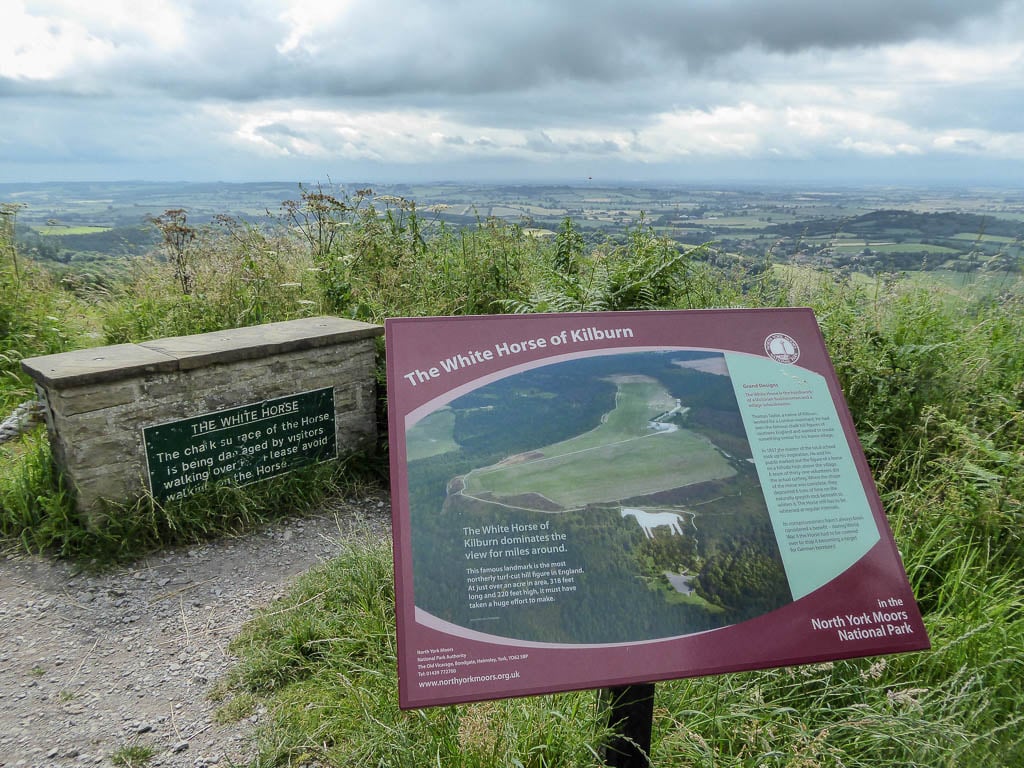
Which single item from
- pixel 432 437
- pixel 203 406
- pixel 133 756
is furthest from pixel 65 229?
pixel 432 437

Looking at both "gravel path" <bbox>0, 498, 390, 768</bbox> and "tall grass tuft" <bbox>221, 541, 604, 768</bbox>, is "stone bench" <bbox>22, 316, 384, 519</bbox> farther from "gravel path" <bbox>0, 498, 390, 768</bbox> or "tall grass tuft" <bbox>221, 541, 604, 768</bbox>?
"tall grass tuft" <bbox>221, 541, 604, 768</bbox>

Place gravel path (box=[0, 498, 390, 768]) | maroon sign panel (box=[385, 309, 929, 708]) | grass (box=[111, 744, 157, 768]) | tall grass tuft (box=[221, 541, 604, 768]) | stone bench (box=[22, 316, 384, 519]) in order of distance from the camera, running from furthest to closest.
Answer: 1. stone bench (box=[22, 316, 384, 519])
2. gravel path (box=[0, 498, 390, 768])
3. grass (box=[111, 744, 157, 768])
4. tall grass tuft (box=[221, 541, 604, 768])
5. maroon sign panel (box=[385, 309, 929, 708])

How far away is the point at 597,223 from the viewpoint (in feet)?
24.7

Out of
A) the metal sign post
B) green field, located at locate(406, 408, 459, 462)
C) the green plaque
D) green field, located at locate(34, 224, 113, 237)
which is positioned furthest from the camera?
green field, located at locate(34, 224, 113, 237)

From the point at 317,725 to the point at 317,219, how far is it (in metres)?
5.54

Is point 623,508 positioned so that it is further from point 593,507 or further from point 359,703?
point 359,703

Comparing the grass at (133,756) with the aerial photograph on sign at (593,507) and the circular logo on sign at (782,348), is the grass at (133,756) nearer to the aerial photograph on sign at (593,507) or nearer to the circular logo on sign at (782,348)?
the aerial photograph on sign at (593,507)

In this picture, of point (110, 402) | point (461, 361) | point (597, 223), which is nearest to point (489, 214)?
point (597, 223)

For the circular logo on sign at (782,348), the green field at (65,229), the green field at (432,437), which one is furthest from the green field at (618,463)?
the green field at (65,229)

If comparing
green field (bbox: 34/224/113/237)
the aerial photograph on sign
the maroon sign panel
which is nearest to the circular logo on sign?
the maroon sign panel

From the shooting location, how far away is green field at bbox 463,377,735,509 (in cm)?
197

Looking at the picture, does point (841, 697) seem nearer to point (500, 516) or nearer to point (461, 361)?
point (500, 516)

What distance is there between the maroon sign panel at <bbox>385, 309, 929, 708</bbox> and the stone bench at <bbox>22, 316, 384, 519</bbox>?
115 inches

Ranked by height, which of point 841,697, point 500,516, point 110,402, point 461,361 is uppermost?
point 461,361
